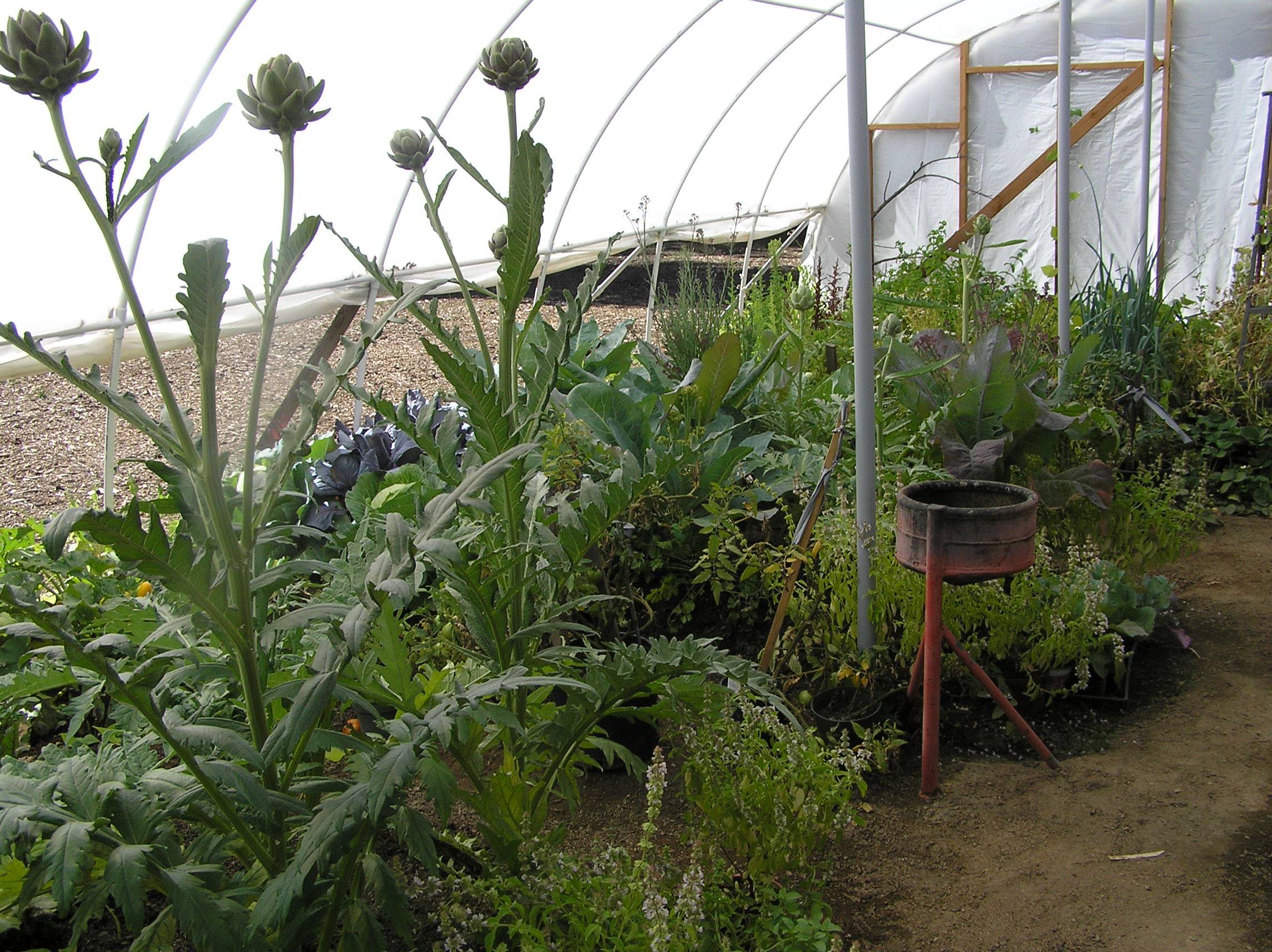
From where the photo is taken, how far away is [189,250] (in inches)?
45.5

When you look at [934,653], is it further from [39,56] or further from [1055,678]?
[39,56]


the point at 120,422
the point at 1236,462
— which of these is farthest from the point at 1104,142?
the point at 120,422

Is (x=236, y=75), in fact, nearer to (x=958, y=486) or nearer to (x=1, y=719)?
(x=1, y=719)

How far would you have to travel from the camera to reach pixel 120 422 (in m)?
5.12

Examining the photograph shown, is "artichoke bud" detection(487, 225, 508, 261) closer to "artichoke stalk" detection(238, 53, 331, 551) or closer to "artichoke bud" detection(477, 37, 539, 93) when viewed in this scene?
"artichoke bud" detection(477, 37, 539, 93)

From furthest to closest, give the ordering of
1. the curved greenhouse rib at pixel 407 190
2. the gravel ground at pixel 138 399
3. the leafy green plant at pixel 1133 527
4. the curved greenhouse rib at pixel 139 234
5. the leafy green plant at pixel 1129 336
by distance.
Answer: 1. the gravel ground at pixel 138 399
2. the leafy green plant at pixel 1129 336
3. the curved greenhouse rib at pixel 407 190
4. the curved greenhouse rib at pixel 139 234
5. the leafy green plant at pixel 1133 527

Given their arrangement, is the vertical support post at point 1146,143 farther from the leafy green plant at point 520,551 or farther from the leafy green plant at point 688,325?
the leafy green plant at point 520,551

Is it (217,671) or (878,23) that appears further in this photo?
(878,23)

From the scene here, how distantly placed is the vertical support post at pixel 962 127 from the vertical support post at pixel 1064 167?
14.1 ft

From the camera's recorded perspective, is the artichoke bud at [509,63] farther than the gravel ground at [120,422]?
No

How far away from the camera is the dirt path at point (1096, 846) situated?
182 cm

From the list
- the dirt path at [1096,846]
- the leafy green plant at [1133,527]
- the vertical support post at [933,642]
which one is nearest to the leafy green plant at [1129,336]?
the leafy green plant at [1133,527]

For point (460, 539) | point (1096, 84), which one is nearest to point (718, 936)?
point (460, 539)

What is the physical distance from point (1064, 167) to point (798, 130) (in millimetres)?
4576
